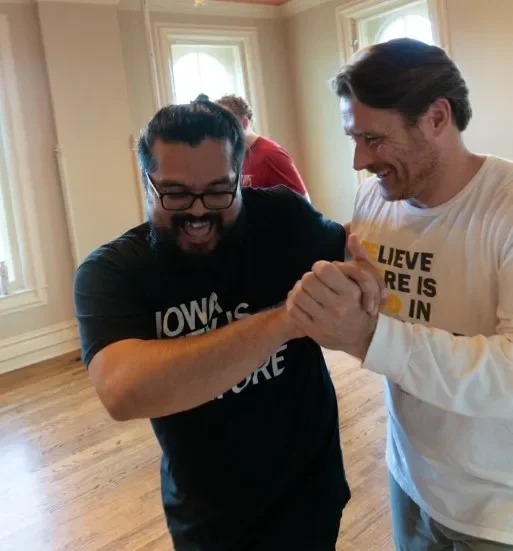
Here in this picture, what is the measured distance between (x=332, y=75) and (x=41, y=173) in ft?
8.45

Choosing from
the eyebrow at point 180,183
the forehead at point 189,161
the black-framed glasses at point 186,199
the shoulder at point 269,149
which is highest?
the shoulder at point 269,149

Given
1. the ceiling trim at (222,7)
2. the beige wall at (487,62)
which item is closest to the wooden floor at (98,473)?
the beige wall at (487,62)

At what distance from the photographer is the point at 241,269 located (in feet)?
3.78

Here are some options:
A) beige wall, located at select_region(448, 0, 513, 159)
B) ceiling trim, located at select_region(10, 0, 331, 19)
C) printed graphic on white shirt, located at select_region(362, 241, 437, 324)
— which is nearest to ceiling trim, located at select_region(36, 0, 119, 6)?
ceiling trim, located at select_region(10, 0, 331, 19)

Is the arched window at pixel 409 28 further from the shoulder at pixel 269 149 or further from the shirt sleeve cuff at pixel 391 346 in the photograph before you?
the shirt sleeve cuff at pixel 391 346

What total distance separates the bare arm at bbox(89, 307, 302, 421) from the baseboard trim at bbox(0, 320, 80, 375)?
3.49 meters

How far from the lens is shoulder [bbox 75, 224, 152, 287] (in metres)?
1.04

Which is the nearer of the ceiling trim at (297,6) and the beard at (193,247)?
the beard at (193,247)

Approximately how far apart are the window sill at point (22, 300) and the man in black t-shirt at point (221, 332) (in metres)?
3.28

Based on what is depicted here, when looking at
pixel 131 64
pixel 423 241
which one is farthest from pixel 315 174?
pixel 423 241

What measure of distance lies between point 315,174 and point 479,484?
4.62 metres

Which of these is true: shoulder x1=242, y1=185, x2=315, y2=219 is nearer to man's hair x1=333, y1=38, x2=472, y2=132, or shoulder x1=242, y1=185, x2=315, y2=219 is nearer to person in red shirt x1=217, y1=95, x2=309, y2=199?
man's hair x1=333, y1=38, x2=472, y2=132

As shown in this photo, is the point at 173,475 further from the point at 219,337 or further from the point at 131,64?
the point at 131,64

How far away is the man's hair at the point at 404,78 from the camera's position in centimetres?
105
